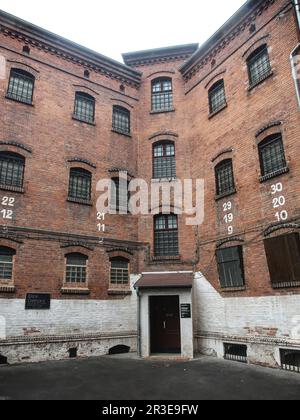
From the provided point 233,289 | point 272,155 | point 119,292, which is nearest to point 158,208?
point 119,292

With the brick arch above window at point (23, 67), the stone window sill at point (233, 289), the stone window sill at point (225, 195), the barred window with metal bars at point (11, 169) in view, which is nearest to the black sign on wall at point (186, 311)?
the stone window sill at point (233, 289)

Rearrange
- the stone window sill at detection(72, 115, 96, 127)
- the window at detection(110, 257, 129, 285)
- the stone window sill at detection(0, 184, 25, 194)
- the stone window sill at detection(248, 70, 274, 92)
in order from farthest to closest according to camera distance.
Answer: the stone window sill at detection(72, 115, 96, 127) < the window at detection(110, 257, 129, 285) < the stone window sill at detection(0, 184, 25, 194) < the stone window sill at detection(248, 70, 274, 92)

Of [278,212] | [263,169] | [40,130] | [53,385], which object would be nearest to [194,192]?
[263,169]

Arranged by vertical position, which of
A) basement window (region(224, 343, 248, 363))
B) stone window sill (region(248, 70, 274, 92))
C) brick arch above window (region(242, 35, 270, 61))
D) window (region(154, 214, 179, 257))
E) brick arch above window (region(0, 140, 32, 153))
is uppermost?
brick arch above window (region(242, 35, 270, 61))

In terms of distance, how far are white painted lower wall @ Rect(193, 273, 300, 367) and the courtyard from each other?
0.74 m

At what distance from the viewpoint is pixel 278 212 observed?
10.5 meters

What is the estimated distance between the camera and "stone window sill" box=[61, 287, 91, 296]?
12219 millimetres

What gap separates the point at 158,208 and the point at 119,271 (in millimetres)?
3345

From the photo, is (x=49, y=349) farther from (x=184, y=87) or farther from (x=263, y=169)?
(x=184, y=87)

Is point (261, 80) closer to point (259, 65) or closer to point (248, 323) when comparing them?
point (259, 65)

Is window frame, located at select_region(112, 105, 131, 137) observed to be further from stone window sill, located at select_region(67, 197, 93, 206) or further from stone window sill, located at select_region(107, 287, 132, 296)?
stone window sill, located at select_region(107, 287, 132, 296)

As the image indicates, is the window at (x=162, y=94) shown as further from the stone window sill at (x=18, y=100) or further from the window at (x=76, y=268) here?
the window at (x=76, y=268)

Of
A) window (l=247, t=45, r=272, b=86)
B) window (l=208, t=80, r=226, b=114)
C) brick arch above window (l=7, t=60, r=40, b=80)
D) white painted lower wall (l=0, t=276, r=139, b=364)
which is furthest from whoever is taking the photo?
window (l=208, t=80, r=226, b=114)

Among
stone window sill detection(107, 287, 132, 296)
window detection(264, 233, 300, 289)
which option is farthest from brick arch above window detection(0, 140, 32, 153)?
window detection(264, 233, 300, 289)
